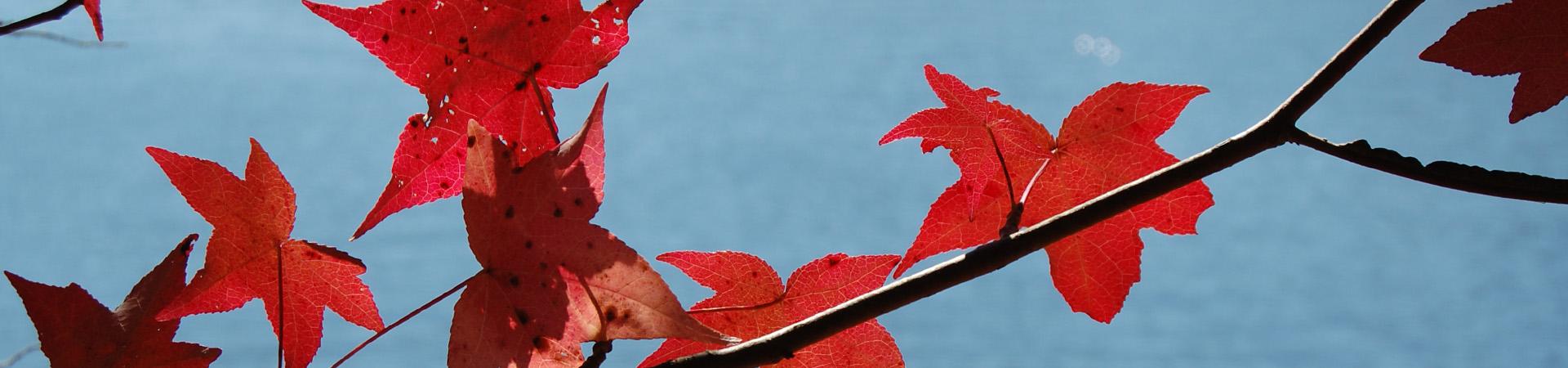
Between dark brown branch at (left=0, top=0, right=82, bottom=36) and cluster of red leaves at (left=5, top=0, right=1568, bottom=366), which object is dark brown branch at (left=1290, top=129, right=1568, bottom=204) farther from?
dark brown branch at (left=0, top=0, right=82, bottom=36)

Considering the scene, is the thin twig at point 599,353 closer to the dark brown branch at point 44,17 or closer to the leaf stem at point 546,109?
the leaf stem at point 546,109

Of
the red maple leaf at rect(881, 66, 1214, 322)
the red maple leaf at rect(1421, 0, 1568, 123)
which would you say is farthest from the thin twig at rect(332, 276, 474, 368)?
the red maple leaf at rect(1421, 0, 1568, 123)

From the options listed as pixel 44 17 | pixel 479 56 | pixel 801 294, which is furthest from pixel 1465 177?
pixel 44 17

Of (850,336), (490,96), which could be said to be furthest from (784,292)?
(490,96)

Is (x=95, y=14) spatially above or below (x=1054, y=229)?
above

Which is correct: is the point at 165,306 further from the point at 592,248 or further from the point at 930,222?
the point at 930,222

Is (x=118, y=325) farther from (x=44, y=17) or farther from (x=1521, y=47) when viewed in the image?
(x=1521, y=47)

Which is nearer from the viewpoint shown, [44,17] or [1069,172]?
[44,17]

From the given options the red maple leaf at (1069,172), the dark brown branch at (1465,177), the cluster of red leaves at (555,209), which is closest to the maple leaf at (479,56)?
the cluster of red leaves at (555,209)

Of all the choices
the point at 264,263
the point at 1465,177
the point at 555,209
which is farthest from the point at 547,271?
the point at 1465,177
